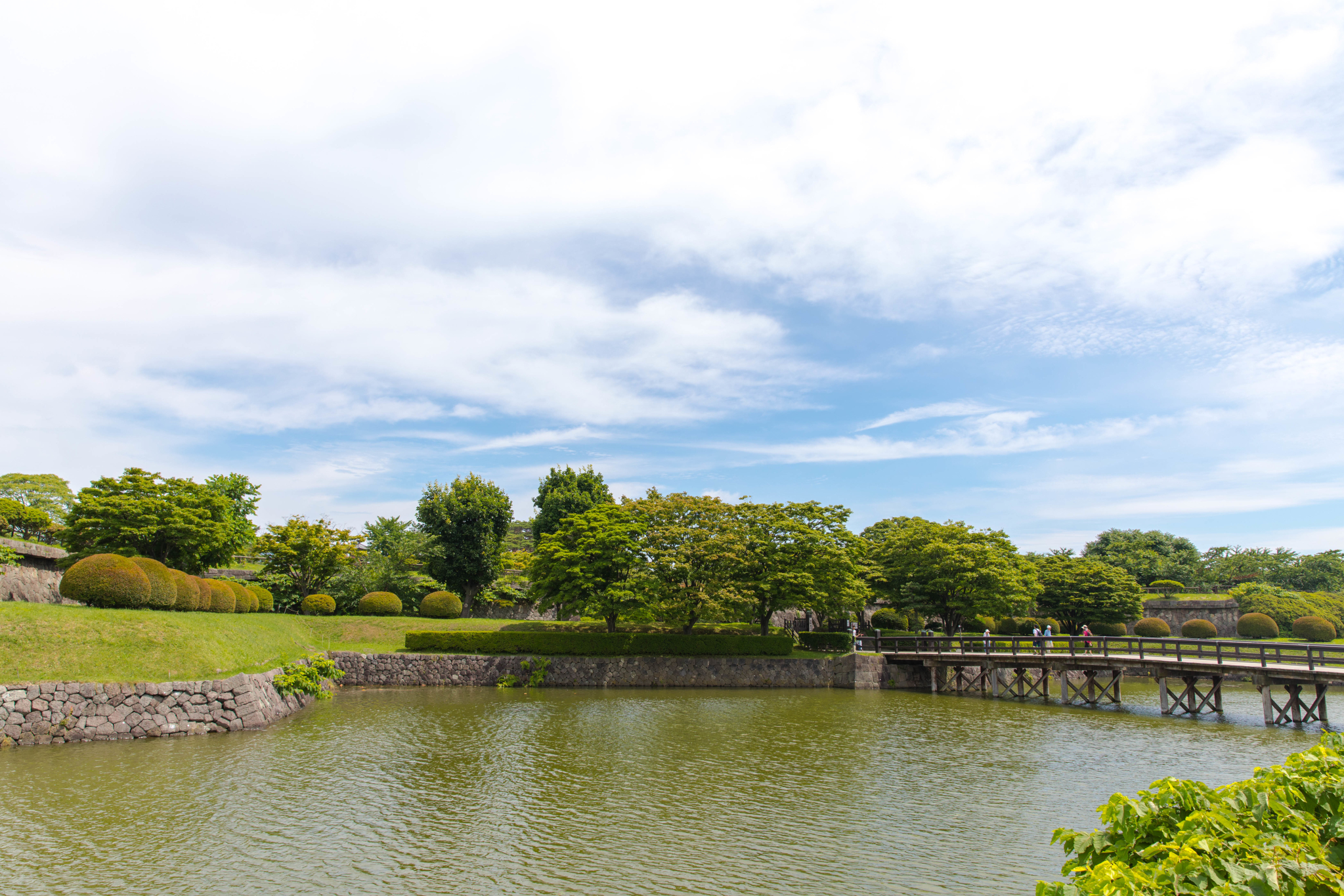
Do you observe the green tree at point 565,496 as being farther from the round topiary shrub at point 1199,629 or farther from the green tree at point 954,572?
the round topiary shrub at point 1199,629

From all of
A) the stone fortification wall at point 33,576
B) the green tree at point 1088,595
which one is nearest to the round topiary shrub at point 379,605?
the stone fortification wall at point 33,576

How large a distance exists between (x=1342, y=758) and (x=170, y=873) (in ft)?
43.4

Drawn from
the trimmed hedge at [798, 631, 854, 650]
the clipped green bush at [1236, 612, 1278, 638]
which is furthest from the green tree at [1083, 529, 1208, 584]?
the trimmed hedge at [798, 631, 854, 650]

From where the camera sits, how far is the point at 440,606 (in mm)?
41156

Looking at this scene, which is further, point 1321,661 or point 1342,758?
point 1321,661

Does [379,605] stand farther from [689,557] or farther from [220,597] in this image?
[689,557]

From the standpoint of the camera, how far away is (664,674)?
35281mm

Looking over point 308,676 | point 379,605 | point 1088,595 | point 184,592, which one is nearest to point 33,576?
point 184,592

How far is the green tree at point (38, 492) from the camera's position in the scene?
57.2m

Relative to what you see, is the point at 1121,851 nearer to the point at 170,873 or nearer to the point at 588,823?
the point at 588,823

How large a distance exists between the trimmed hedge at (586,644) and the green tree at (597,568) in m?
1.91

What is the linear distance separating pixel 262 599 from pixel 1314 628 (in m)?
67.2

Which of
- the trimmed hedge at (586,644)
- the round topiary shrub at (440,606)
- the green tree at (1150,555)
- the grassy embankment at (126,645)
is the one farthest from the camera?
the green tree at (1150,555)

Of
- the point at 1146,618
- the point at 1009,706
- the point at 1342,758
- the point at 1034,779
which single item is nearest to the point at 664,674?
the point at 1009,706
